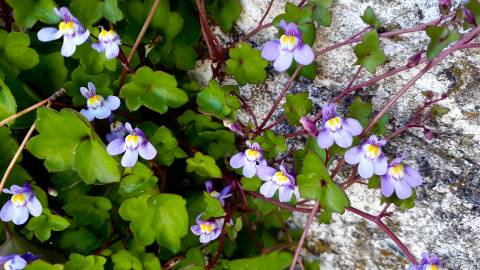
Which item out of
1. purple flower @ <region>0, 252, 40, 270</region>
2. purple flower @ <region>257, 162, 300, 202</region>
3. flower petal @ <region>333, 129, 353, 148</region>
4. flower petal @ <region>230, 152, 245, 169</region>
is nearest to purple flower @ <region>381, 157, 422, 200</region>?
flower petal @ <region>333, 129, 353, 148</region>

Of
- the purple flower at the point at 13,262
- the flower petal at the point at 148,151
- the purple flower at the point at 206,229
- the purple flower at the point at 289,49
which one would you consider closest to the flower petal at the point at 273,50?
the purple flower at the point at 289,49

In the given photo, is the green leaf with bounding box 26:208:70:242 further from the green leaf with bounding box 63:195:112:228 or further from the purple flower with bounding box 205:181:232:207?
the purple flower with bounding box 205:181:232:207

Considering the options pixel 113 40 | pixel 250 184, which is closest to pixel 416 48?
pixel 250 184

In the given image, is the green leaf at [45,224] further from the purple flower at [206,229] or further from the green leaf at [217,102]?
the green leaf at [217,102]

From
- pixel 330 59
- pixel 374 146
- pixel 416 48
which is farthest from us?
pixel 330 59

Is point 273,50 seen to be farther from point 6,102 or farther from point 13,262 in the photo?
point 13,262

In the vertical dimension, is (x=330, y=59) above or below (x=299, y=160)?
above

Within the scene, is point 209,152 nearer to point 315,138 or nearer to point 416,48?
point 315,138
